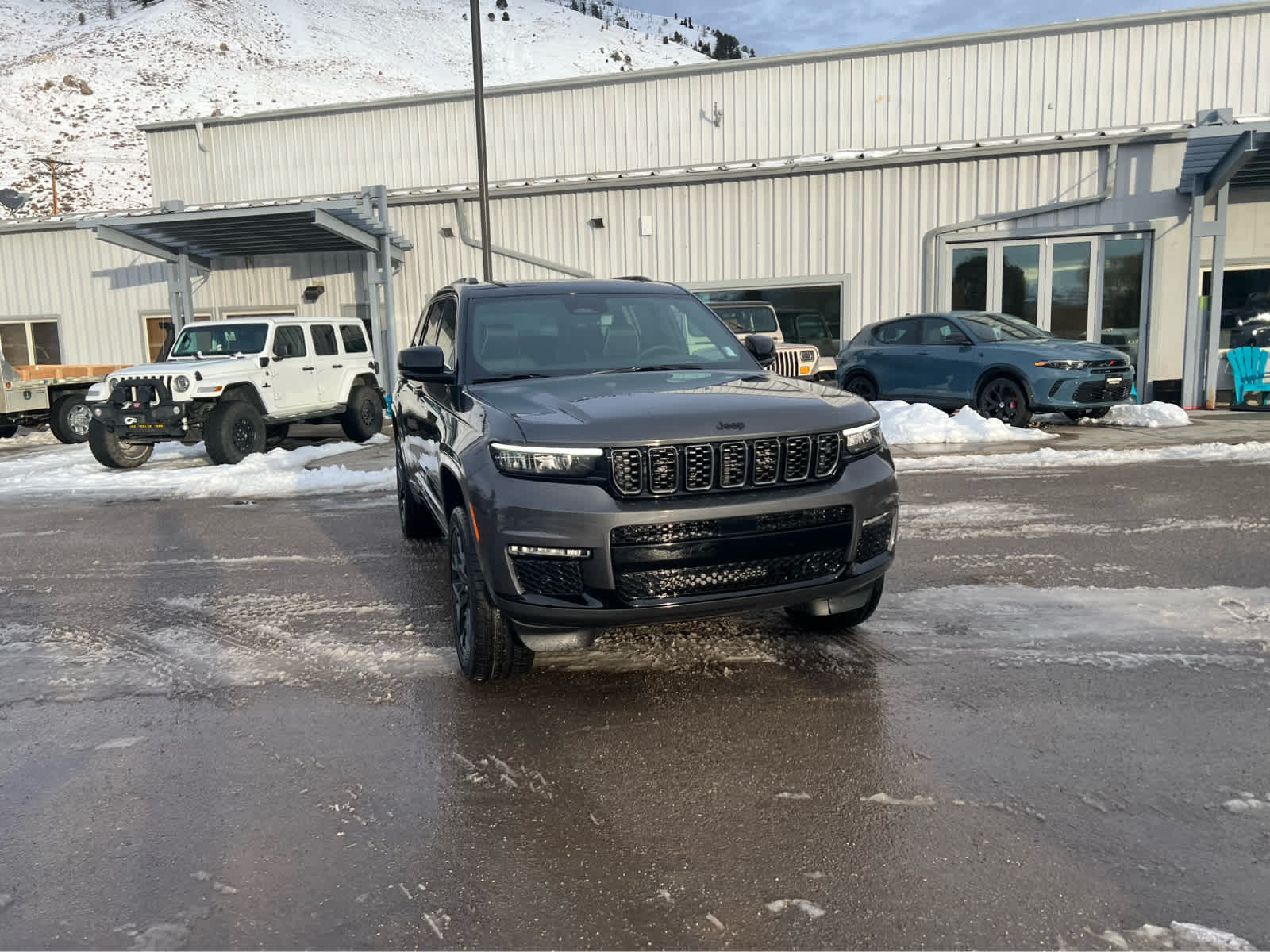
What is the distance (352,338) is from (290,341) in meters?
1.47

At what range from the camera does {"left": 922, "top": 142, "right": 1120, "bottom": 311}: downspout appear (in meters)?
16.6

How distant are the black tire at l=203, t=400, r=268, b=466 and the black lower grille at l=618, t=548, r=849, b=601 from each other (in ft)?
31.7

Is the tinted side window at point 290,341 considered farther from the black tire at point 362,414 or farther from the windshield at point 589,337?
the windshield at point 589,337

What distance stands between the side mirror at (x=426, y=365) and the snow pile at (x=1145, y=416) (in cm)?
1141

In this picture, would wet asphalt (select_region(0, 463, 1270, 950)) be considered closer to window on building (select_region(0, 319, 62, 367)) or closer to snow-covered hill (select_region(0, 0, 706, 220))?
window on building (select_region(0, 319, 62, 367))

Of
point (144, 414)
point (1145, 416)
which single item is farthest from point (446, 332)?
point (1145, 416)

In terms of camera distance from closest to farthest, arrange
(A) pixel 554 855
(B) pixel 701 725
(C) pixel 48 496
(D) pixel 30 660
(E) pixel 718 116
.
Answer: (A) pixel 554 855 < (B) pixel 701 725 < (D) pixel 30 660 < (C) pixel 48 496 < (E) pixel 718 116

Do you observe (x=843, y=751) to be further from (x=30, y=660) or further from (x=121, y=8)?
(x=121, y=8)

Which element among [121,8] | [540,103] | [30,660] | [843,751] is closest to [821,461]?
[843,751]

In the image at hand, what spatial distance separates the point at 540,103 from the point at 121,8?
109 meters

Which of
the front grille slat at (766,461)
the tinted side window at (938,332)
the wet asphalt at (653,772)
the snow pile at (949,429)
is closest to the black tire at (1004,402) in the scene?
the snow pile at (949,429)

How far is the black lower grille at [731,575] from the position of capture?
12.1 feet

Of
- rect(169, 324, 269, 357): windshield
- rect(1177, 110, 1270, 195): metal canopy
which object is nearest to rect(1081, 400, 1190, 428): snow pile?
rect(1177, 110, 1270, 195): metal canopy

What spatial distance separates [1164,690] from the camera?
3.97 meters
